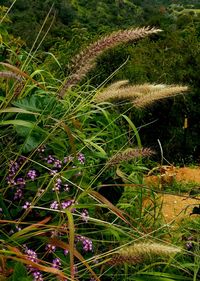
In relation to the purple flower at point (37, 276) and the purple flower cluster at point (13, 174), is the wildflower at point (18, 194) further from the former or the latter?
the purple flower at point (37, 276)

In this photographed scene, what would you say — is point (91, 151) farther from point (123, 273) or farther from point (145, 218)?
point (123, 273)

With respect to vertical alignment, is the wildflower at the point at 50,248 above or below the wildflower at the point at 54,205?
below

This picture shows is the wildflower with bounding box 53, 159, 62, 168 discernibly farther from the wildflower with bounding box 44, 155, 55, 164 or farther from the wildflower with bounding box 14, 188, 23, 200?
the wildflower with bounding box 14, 188, 23, 200

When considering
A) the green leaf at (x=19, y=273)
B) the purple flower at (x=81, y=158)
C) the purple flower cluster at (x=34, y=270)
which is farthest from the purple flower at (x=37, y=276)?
the purple flower at (x=81, y=158)

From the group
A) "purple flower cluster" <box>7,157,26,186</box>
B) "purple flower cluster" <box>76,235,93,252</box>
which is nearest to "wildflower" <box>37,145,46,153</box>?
"purple flower cluster" <box>7,157,26,186</box>

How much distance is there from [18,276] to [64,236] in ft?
1.41

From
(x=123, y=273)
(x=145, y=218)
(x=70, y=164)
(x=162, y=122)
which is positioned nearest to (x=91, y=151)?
(x=70, y=164)

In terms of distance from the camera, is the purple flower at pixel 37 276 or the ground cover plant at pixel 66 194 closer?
the purple flower at pixel 37 276

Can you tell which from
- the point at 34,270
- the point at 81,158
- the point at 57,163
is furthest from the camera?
the point at 81,158

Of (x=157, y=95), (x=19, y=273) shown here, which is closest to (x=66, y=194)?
(x=157, y=95)

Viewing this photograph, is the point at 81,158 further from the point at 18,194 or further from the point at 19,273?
the point at 19,273

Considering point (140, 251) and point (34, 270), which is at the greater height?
point (140, 251)

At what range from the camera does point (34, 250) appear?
2303mm

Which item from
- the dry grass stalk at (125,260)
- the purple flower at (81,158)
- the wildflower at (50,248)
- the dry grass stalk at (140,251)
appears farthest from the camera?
the purple flower at (81,158)
